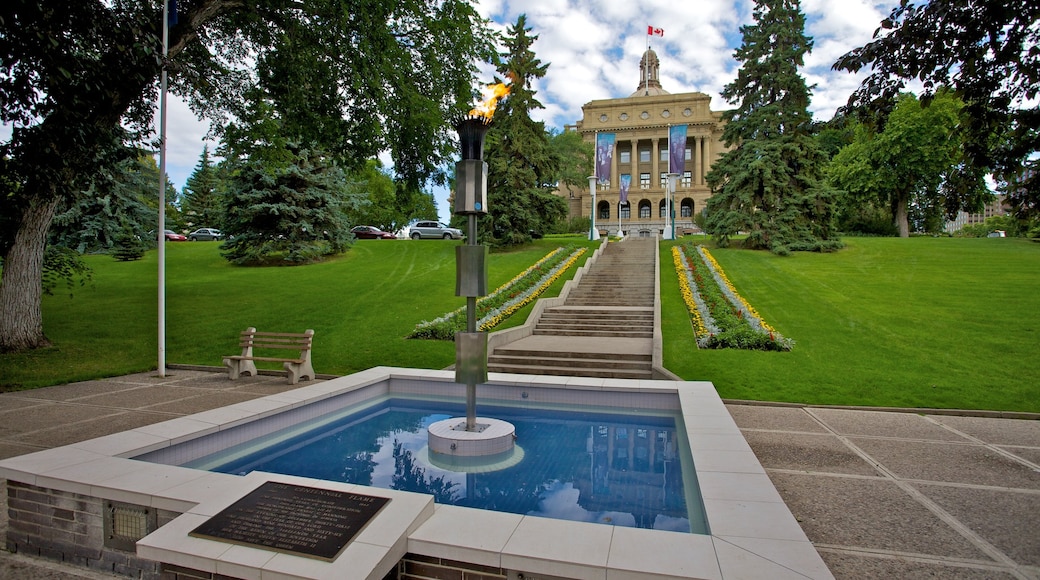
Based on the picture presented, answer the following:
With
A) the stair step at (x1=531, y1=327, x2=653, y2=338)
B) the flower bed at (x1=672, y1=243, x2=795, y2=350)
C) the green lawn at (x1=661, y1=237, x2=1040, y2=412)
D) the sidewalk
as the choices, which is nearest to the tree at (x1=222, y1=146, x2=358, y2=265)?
the stair step at (x1=531, y1=327, x2=653, y2=338)

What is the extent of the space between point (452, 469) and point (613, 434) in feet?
8.29

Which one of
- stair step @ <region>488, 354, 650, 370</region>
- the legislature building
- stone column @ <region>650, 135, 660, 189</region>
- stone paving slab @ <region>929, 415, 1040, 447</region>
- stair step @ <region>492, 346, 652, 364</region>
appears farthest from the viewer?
stone column @ <region>650, 135, 660, 189</region>

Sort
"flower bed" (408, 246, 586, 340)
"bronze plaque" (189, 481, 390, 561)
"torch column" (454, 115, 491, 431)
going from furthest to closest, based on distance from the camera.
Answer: "flower bed" (408, 246, 586, 340), "torch column" (454, 115, 491, 431), "bronze plaque" (189, 481, 390, 561)

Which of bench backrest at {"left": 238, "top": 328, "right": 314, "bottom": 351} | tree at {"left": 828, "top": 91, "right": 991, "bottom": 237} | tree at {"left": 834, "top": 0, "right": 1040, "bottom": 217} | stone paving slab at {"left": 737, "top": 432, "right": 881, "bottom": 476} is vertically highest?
tree at {"left": 828, "top": 91, "right": 991, "bottom": 237}

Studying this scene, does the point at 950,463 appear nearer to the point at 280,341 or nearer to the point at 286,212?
the point at 280,341

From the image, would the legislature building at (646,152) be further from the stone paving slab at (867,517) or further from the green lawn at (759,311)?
the stone paving slab at (867,517)

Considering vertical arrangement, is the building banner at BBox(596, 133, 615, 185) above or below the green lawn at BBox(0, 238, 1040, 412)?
above

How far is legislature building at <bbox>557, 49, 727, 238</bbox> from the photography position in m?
68.9

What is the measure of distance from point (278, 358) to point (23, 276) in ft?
20.3

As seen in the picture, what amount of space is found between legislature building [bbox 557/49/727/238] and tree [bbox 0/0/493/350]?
5461cm

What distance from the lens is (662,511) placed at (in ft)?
16.5

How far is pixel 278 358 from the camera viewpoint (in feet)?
37.0

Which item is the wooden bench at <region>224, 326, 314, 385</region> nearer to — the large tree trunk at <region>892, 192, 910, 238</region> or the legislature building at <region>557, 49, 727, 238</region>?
the large tree trunk at <region>892, 192, 910, 238</region>

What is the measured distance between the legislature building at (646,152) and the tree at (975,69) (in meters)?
62.7
